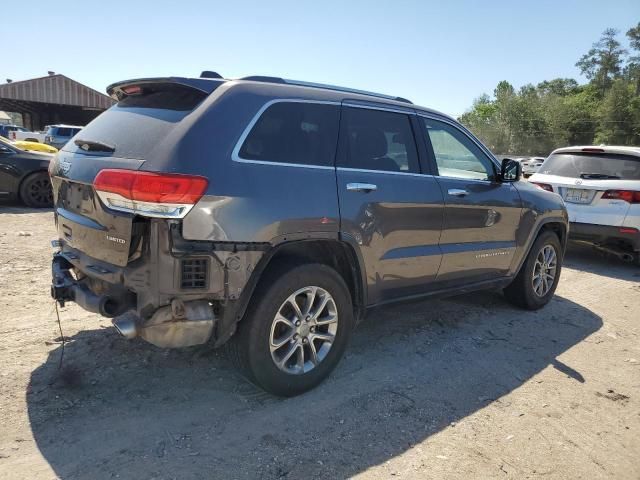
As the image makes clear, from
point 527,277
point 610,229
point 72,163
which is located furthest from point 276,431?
point 610,229

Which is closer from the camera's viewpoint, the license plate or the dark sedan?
the license plate

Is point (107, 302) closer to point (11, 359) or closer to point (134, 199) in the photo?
point (134, 199)

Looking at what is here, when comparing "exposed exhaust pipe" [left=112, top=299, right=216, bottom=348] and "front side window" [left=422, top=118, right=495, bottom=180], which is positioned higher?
"front side window" [left=422, top=118, right=495, bottom=180]

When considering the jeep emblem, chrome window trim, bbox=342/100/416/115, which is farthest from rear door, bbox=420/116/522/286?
the jeep emblem

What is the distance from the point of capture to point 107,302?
292 centimetres

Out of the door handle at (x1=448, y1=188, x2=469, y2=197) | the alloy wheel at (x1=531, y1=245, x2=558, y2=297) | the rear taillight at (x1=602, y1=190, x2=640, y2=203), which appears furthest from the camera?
the rear taillight at (x1=602, y1=190, x2=640, y2=203)

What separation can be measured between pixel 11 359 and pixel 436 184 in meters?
3.39

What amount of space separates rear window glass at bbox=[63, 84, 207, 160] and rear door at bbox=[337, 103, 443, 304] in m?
1.08

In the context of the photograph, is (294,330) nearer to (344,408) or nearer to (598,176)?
(344,408)

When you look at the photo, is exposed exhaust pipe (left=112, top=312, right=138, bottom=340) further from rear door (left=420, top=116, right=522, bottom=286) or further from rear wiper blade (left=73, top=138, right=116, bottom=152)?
rear door (left=420, top=116, right=522, bottom=286)

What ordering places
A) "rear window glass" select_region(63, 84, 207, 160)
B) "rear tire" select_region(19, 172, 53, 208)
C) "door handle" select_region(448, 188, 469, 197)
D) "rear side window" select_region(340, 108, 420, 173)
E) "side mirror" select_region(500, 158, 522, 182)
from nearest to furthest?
"rear window glass" select_region(63, 84, 207, 160) → "rear side window" select_region(340, 108, 420, 173) → "door handle" select_region(448, 188, 469, 197) → "side mirror" select_region(500, 158, 522, 182) → "rear tire" select_region(19, 172, 53, 208)

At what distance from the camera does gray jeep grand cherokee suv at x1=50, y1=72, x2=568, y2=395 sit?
2775 mm

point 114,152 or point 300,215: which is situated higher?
point 114,152

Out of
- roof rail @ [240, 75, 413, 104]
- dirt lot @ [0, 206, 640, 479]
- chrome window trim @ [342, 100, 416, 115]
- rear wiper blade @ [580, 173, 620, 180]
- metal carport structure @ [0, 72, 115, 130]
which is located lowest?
dirt lot @ [0, 206, 640, 479]
